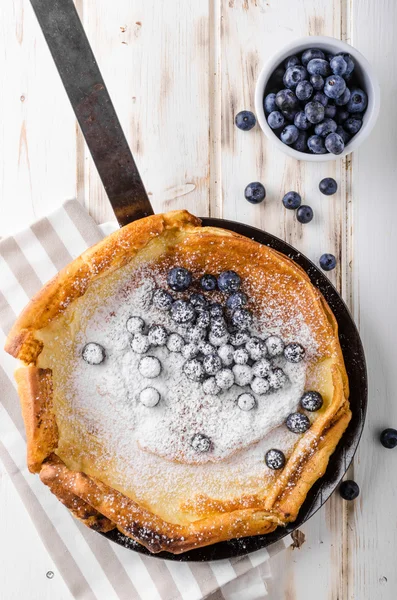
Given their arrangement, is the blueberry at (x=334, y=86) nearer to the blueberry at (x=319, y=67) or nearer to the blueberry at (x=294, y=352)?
the blueberry at (x=319, y=67)

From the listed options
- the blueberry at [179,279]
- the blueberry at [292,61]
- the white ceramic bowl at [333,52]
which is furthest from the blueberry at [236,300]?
the blueberry at [292,61]

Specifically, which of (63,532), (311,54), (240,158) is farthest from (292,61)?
(63,532)

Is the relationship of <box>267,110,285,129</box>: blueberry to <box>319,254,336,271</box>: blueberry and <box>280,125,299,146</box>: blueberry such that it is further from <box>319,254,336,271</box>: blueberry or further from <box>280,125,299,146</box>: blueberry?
<box>319,254,336,271</box>: blueberry

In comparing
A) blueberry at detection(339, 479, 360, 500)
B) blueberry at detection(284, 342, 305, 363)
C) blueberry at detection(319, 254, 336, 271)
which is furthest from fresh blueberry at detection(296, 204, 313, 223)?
blueberry at detection(339, 479, 360, 500)

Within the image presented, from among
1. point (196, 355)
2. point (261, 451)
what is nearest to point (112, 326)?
point (196, 355)

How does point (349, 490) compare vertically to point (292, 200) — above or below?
below

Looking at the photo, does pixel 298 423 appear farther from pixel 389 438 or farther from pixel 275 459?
pixel 389 438
